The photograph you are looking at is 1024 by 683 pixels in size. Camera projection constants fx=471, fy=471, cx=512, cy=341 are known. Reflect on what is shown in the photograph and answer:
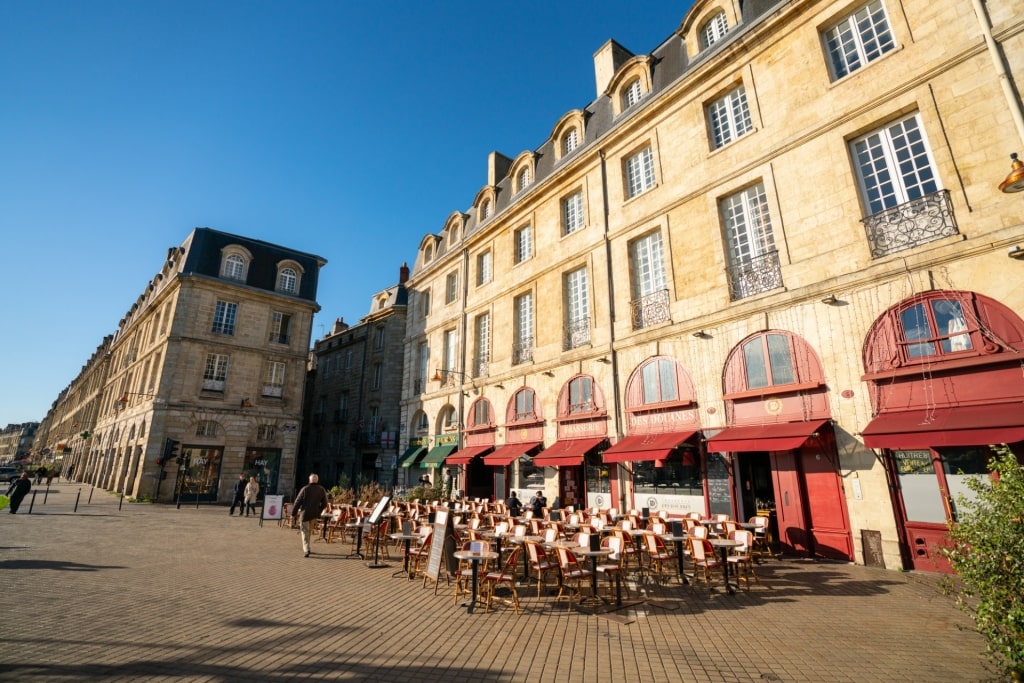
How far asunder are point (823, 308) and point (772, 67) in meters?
6.32

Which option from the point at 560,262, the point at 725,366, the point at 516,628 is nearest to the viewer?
the point at 516,628

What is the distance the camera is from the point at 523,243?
18891 mm

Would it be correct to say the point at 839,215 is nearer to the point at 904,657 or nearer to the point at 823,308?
the point at 823,308

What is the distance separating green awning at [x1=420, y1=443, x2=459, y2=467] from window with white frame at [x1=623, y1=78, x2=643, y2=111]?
14.0 meters

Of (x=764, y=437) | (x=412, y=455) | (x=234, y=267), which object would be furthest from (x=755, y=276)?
(x=234, y=267)

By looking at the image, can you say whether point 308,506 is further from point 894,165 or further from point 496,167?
point 496,167

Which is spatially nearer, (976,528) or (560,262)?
(976,528)

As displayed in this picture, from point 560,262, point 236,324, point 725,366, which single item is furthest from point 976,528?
point 236,324

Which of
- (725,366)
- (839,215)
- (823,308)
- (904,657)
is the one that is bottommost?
(904,657)

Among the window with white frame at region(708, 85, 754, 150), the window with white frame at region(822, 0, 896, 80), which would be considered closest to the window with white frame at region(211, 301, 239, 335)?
the window with white frame at region(708, 85, 754, 150)

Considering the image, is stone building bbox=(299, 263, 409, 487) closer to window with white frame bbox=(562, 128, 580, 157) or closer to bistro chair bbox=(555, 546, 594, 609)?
window with white frame bbox=(562, 128, 580, 157)

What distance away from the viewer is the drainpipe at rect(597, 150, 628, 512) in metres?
12.8

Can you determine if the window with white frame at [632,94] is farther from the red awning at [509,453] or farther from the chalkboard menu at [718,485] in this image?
the red awning at [509,453]

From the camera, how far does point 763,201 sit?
11391 mm
